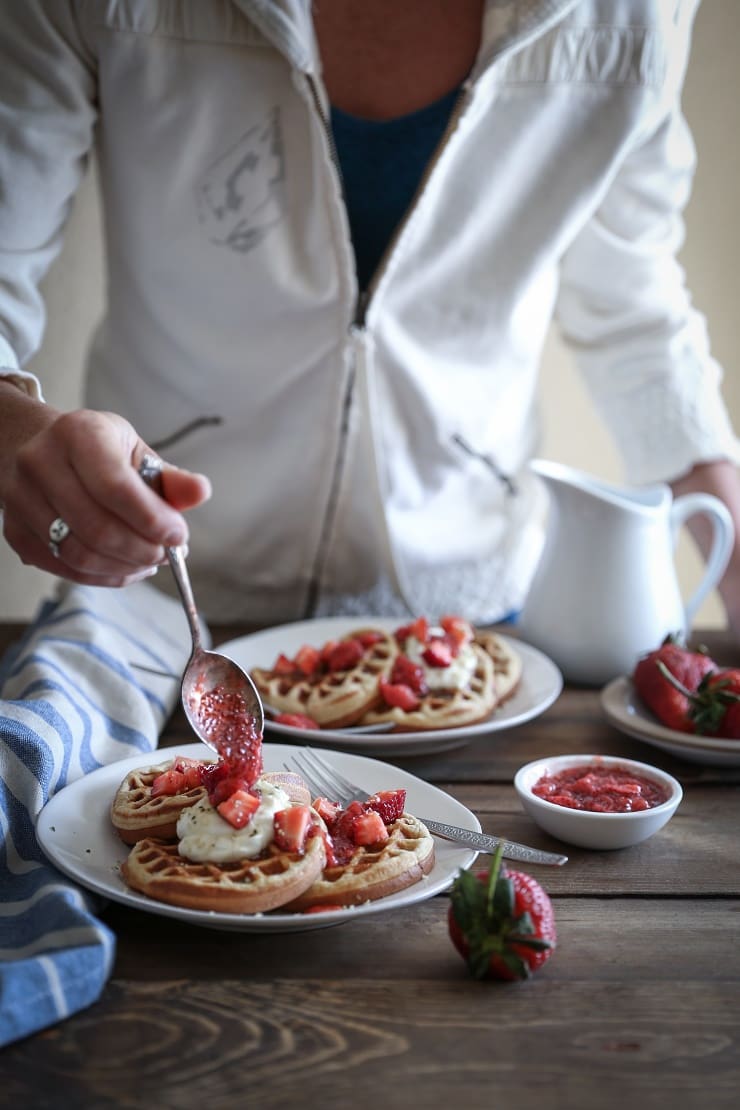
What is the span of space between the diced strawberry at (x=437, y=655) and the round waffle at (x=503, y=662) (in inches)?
2.8

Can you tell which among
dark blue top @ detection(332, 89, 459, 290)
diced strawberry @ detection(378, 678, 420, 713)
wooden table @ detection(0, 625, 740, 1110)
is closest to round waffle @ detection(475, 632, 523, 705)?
diced strawberry @ detection(378, 678, 420, 713)

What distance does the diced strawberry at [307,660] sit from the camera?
4.30ft

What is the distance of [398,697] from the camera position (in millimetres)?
1210

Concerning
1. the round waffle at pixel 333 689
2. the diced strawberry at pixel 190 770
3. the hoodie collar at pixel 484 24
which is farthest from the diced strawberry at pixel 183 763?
the hoodie collar at pixel 484 24

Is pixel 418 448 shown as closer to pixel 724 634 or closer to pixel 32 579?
pixel 724 634

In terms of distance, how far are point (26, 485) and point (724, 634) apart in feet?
3.89

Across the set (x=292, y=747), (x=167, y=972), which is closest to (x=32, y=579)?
(x=292, y=747)

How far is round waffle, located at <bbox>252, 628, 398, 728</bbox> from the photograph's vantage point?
120 centimetres

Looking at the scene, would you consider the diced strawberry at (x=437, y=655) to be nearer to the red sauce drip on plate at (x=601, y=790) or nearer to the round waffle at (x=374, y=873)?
the red sauce drip on plate at (x=601, y=790)

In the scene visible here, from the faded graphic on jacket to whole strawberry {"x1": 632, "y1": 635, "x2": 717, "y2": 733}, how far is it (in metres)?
0.78

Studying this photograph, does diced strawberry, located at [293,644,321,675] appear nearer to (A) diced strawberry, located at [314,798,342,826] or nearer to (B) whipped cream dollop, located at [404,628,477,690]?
(B) whipped cream dollop, located at [404,628,477,690]

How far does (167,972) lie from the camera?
0.77 metres

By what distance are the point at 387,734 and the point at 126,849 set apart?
0.36 meters

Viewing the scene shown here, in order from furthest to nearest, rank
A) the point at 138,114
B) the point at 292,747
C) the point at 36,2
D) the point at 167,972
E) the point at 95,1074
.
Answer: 1. the point at 138,114
2. the point at 36,2
3. the point at 292,747
4. the point at 167,972
5. the point at 95,1074
